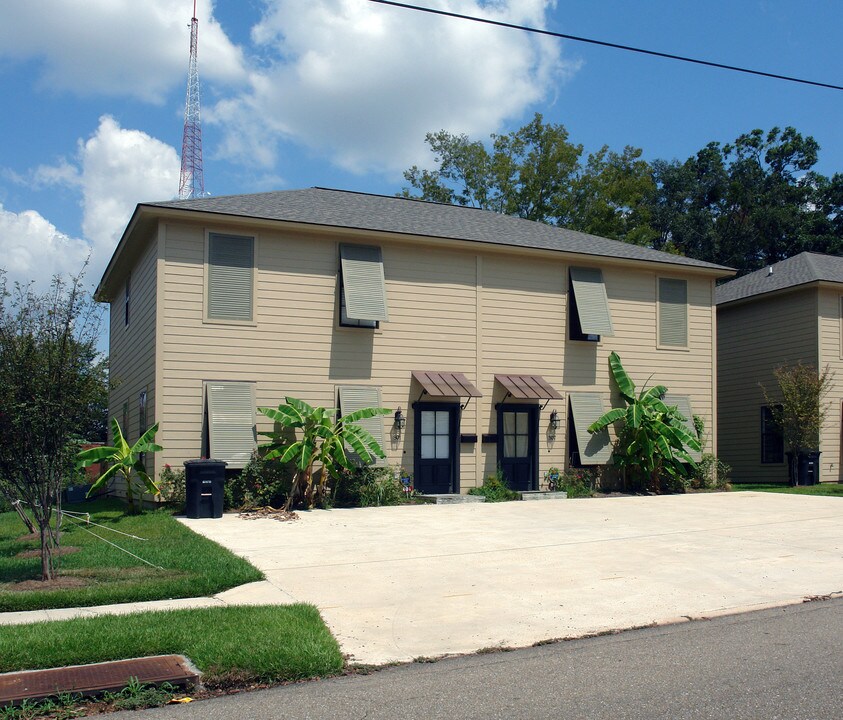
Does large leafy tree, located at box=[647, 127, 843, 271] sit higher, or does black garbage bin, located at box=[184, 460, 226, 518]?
large leafy tree, located at box=[647, 127, 843, 271]

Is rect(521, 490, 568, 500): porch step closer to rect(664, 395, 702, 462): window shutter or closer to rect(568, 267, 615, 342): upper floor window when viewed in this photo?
rect(568, 267, 615, 342): upper floor window

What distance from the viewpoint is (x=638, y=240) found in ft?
127

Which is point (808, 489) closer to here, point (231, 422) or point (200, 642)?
point (231, 422)

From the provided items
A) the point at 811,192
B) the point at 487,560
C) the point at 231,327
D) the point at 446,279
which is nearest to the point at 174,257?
the point at 231,327

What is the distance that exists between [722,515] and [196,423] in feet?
31.6

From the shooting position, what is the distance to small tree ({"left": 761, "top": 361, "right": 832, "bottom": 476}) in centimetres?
2227

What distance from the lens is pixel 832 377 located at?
2308 centimetres

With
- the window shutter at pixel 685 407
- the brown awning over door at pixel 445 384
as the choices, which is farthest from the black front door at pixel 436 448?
the window shutter at pixel 685 407

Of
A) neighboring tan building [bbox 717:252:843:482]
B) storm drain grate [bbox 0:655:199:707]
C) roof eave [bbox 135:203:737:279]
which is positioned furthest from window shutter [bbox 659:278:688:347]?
storm drain grate [bbox 0:655:199:707]

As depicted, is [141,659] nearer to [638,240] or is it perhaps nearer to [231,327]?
[231,327]

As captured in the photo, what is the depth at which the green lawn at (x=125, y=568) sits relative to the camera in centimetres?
781

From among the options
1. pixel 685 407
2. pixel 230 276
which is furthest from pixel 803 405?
pixel 230 276

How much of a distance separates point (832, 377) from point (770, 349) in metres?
2.05

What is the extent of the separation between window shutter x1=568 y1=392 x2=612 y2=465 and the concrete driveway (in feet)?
11.6
